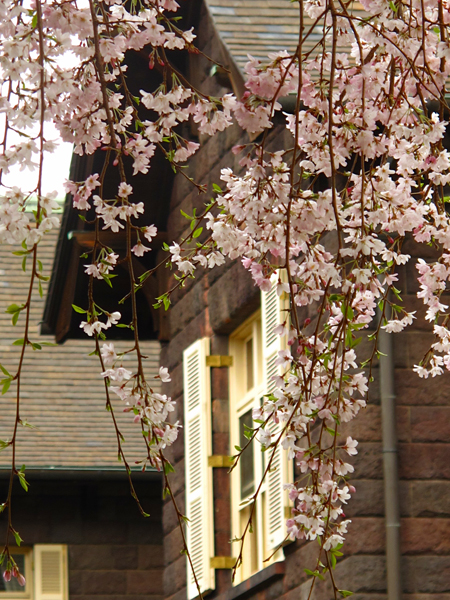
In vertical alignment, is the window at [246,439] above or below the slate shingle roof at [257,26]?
below

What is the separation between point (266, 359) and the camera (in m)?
7.20

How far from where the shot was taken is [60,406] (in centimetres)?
1377

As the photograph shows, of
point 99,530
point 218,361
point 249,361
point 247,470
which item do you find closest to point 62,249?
point 218,361

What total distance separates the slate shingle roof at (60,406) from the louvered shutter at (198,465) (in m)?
4.05

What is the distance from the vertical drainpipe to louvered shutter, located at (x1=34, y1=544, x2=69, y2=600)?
23.1 ft

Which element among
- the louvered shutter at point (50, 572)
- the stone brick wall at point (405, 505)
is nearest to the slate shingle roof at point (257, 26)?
the stone brick wall at point (405, 505)

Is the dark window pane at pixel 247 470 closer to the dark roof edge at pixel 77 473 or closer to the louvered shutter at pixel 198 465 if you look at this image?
the louvered shutter at pixel 198 465

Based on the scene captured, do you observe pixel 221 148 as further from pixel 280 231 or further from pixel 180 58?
pixel 280 231

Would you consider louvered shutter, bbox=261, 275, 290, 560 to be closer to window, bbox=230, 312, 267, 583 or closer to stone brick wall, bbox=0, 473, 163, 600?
window, bbox=230, 312, 267, 583

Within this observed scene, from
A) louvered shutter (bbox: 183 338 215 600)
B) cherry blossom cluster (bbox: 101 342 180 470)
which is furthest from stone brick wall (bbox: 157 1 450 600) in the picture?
cherry blossom cluster (bbox: 101 342 180 470)

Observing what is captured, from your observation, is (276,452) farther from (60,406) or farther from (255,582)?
(60,406)

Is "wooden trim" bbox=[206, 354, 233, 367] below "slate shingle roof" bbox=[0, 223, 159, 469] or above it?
below

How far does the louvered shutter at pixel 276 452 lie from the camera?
6.76 m

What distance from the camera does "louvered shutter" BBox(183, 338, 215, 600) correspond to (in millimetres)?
7934
